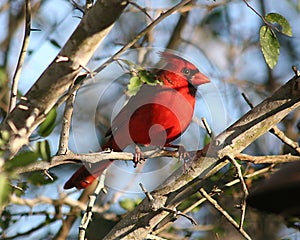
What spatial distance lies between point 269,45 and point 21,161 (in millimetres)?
1233

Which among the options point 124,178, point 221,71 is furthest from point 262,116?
point 221,71

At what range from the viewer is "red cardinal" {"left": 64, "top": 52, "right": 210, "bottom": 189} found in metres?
3.68

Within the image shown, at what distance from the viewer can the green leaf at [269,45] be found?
99.9 inches

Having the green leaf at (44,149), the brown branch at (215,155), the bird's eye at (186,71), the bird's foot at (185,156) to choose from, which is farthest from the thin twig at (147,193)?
the bird's eye at (186,71)

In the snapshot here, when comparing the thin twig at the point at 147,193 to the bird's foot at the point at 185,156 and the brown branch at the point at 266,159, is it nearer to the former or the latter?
the bird's foot at the point at 185,156

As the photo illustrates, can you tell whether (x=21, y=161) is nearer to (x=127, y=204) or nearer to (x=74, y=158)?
(x=74, y=158)

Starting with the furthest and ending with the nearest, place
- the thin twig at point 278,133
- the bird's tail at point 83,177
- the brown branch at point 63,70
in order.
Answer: the bird's tail at point 83,177
the thin twig at point 278,133
the brown branch at point 63,70

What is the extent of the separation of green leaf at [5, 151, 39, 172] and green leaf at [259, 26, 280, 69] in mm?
1157

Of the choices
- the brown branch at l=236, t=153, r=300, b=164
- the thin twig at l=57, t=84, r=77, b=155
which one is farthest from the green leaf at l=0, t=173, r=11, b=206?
the brown branch at l=236, t=153, r=300, b=164

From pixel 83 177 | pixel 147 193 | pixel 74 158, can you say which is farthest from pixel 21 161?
pixel 83 177

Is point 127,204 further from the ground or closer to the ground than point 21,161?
further from the ground

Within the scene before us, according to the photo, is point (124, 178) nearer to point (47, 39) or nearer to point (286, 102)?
point (47, 39)

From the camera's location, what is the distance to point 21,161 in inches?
68.7

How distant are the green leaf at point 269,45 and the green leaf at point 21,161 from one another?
3.80 ft
